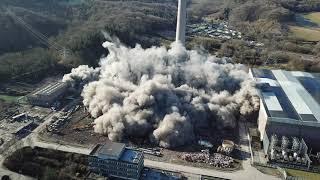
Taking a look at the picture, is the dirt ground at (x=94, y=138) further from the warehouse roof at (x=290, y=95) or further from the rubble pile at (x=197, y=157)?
the warehouse roof at (x=290, y=95)

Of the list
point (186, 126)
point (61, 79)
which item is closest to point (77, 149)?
point (186, 126)

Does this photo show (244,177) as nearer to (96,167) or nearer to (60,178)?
(96,167)

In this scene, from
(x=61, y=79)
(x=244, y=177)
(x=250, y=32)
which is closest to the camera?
(x=244, y=177)

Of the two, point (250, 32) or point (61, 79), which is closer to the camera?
point (61, 79)

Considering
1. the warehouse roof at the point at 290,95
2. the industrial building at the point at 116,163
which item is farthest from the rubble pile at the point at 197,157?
the warehouse roof at the point at 290,95

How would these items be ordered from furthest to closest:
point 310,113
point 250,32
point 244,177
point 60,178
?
point 250,32 → point 310,113 → point 244,177 → point 60,178

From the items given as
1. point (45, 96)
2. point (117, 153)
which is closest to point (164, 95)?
point (117, 153)

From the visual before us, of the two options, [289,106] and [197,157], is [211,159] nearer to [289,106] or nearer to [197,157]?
[197,157]
